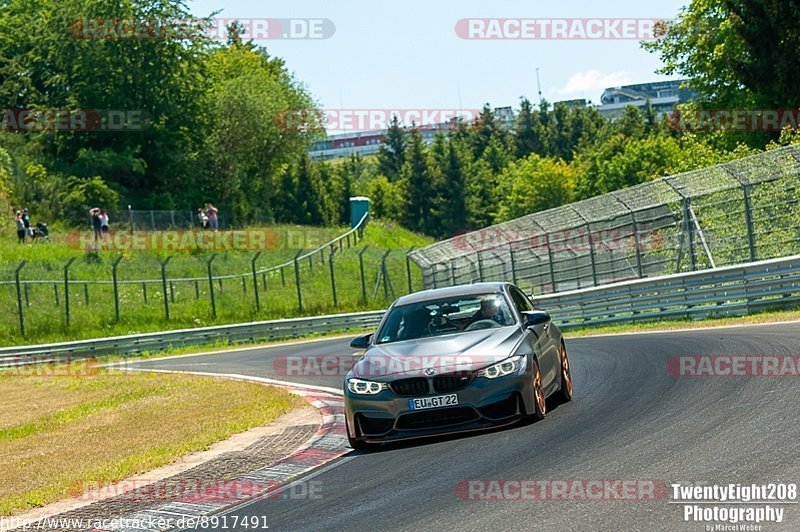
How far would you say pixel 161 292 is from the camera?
4341cm

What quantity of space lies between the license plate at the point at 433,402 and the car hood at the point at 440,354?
216mm

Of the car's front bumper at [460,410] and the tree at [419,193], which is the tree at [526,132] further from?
the car's front bumper at [460,410]

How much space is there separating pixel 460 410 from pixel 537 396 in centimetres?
84

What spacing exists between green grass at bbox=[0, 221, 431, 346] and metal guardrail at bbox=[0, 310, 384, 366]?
127 inches

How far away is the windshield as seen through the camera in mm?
11680

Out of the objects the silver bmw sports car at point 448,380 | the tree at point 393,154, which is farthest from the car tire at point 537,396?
the tree at point 393,154

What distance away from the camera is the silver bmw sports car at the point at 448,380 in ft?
34.4

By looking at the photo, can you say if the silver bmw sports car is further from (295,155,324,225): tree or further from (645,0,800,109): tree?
(295,155,324,225): tree

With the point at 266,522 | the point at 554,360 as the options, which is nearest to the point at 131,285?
the point at 554,360

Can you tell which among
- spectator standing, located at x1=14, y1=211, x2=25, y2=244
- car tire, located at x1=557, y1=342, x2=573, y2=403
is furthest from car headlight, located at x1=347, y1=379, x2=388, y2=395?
spectator standing, located at x1=14, y1=211, x2=25, y2=244

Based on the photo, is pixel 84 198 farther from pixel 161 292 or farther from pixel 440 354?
pixel 440 354

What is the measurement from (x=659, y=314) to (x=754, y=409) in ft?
53.0

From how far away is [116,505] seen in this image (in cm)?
955

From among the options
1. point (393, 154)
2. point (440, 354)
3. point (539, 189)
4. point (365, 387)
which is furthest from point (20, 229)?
point (393, 154)
